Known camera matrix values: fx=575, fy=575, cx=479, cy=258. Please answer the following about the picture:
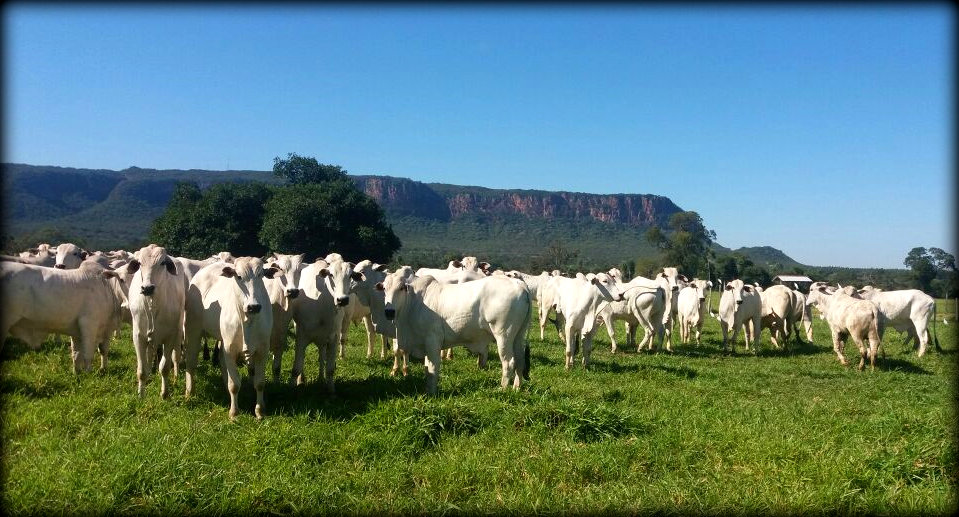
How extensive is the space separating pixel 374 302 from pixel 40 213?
344ft

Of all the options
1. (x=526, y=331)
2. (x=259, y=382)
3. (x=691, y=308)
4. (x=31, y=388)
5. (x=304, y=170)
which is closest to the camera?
(x=259, y=382)

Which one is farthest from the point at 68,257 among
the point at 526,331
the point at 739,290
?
the point at 739,290

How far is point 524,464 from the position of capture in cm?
621

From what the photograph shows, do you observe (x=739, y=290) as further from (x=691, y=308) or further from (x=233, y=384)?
(x=233, y=384)

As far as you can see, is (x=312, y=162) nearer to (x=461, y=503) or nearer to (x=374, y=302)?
(x=374, y=302)

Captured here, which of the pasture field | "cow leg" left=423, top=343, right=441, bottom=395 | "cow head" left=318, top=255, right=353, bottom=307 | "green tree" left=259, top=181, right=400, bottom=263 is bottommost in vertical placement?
the pasture field

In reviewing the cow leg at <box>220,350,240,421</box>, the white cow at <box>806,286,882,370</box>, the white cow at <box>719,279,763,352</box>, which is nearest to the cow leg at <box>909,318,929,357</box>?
the white cow at <box>806,286,882,370</box>

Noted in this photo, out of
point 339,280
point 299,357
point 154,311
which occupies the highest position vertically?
point 339,280

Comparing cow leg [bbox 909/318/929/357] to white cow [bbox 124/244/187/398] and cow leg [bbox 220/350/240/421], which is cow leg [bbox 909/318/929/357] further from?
white cow [bbox 124/244/187/398]

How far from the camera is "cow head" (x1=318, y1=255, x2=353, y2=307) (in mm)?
8812

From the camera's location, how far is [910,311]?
56.4 feet

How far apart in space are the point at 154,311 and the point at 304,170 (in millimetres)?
57657

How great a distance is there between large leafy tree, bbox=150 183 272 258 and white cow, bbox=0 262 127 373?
35067 mm

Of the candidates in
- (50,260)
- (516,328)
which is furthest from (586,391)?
(50,260)
